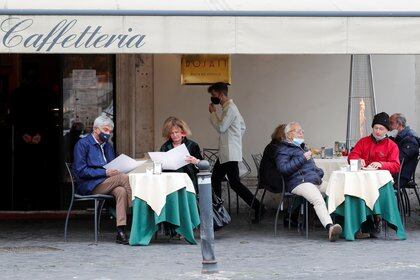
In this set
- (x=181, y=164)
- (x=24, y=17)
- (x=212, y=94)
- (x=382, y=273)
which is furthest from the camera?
(x=212, y=94)

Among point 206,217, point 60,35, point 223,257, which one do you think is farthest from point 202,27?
point 206,217

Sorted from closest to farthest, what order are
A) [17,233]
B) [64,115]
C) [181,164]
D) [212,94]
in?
[181,164]
[17,233]
[212,94]
[64,115]

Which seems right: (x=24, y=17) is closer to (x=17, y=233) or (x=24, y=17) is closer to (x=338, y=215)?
(x=17, y=233)

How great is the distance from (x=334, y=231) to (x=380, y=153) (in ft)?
4.12

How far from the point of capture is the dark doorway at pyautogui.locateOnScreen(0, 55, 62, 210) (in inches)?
577

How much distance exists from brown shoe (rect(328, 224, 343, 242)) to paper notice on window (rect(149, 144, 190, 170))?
5.64ft

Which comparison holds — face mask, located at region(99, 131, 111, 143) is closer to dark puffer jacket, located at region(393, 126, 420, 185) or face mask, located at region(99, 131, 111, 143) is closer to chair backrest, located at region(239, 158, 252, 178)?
chair backrest, located at region(239, 158, 252, 178)

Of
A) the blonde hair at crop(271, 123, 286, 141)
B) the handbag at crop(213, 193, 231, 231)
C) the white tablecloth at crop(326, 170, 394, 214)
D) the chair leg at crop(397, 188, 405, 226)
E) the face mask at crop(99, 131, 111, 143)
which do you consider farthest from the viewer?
the blonde hair at crop(271, 123, 286, 141)

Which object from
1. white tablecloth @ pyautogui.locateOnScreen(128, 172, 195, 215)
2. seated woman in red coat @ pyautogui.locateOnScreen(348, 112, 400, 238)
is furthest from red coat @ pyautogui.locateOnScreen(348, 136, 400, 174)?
white tablecloth @ pyautogui.locateOnScreen(128, 172, 195, 215)

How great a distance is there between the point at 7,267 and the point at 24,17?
2.57 m

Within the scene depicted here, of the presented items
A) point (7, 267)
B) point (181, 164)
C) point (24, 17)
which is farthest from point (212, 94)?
point (7, 267)

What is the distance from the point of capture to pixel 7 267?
9922 mm

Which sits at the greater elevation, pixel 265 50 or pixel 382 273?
pixel 265 50

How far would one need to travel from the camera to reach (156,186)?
11211 millimetres
